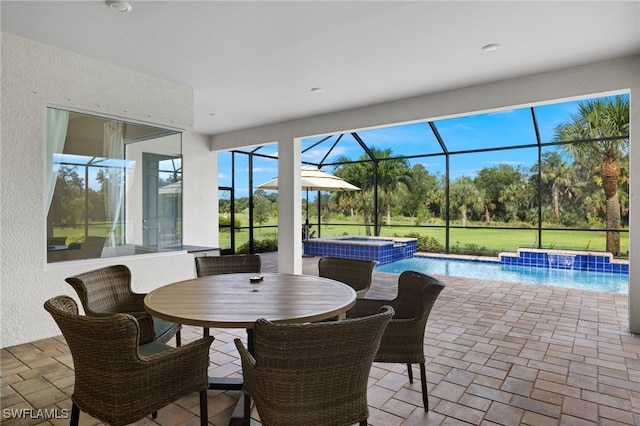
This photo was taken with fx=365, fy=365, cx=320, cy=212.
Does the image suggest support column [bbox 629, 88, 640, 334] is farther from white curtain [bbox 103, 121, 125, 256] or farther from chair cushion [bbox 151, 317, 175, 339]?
white curtain [bbox 103, 121, 125, 256]

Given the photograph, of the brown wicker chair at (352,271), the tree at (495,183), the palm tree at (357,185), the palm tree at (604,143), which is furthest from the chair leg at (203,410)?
the tree at (495,183)

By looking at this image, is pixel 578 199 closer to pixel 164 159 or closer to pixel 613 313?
pixel 613 313

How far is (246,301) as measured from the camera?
2078 millimetres

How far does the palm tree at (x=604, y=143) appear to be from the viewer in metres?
7.90

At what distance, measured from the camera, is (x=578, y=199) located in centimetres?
1050

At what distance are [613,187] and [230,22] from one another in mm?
9777

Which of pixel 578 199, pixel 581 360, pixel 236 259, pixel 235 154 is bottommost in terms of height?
pixel 581 360

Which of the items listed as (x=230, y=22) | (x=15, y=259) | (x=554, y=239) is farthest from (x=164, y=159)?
(x=554, y=239)

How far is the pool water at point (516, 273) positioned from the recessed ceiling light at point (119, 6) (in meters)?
6.35

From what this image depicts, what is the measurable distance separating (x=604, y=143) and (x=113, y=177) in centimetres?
1030

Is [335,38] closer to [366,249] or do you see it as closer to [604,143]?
[366,249]

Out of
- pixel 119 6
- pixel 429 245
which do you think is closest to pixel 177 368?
pixel 119 6

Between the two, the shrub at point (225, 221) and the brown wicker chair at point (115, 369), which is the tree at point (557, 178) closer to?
the shrub at point (225, 221)

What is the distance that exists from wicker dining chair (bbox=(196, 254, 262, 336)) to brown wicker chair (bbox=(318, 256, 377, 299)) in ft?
2.13
